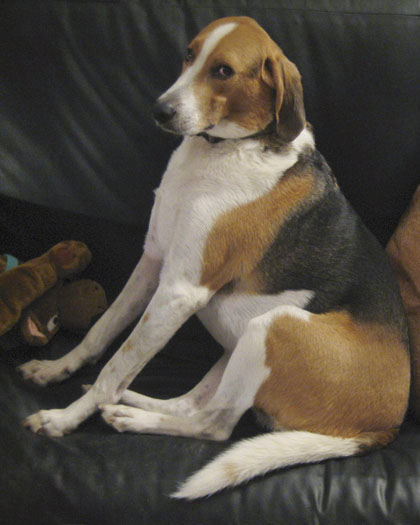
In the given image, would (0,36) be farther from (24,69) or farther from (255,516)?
(255,516)

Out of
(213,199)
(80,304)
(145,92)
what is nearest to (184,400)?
(80,304)

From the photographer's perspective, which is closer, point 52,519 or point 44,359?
point 52,519

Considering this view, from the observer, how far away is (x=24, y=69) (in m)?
2.17

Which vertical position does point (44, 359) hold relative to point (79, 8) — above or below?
below

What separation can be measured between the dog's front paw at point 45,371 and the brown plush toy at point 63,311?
0.38 ft

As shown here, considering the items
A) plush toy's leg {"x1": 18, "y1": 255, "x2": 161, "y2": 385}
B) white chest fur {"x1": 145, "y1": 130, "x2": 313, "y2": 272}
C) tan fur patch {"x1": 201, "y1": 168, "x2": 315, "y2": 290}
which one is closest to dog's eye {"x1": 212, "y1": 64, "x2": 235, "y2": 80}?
white chest fur {"x1": 145, "y1": 130, "x2": 313, "y2": 272}

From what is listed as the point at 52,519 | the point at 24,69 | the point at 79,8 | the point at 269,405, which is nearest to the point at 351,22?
the point at 79,8

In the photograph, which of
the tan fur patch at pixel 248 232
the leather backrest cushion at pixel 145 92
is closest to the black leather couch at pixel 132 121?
the leather backrest cushion at pixel 145 92

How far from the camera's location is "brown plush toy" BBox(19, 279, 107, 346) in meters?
1.97

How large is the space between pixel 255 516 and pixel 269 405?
31cm

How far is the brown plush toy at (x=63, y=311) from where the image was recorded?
1.97 m

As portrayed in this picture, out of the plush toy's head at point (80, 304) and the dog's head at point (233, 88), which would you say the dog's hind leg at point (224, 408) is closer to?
the plush toy's head at point (80, 304)

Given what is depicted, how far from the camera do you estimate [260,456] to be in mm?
1516

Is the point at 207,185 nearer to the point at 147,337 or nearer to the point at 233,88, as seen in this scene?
the point at 233,88
